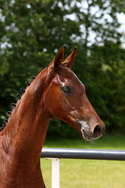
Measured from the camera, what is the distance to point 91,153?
2943mm

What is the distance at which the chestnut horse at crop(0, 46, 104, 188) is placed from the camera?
6.77ft

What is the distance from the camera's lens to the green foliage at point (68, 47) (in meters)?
16.7

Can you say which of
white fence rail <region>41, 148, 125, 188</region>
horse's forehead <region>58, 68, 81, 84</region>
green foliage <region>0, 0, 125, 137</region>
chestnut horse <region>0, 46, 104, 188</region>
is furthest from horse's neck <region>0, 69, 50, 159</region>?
green foliage <region>0, 0, 125, 137</region>

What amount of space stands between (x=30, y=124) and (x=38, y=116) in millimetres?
80

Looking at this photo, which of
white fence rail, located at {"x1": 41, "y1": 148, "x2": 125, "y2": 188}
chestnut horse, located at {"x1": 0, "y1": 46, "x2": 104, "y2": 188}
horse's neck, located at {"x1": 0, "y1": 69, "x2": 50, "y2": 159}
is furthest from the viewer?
white fence rail, located at {"x1": 41, "y1": 148, "x2": 125, "y2": 188}

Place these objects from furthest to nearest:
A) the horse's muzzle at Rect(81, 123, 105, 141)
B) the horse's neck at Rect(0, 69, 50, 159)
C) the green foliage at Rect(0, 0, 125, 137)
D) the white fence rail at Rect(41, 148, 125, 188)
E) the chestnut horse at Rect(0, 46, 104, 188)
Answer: the green foliage at Rect(0, 0, 125, 137)
the white fence rail at Rect(41, 148, 125, 188)
the horse's neck at Rect(0, 69, 50, 159)
the chestnut horse at Rect(0, 46, 104, 188)
the horse's muzzle at Rect(81, 123, 105, 141)

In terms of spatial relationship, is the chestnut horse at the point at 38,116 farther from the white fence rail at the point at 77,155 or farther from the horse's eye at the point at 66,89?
the white fence rail at the point at 77,155

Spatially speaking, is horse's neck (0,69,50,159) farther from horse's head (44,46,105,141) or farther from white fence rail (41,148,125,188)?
white fence rail (41,148,125,188)

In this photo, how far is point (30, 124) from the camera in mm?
2193

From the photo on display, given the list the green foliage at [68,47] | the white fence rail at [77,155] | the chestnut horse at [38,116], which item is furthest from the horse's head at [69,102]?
the green foliage at [68,47]

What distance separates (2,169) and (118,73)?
20.8m

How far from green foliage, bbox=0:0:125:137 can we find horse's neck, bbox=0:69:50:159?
12885mm

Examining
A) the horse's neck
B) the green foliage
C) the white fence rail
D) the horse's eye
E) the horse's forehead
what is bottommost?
the green foliage

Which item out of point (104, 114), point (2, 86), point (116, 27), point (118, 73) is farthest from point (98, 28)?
point (2, 86)
